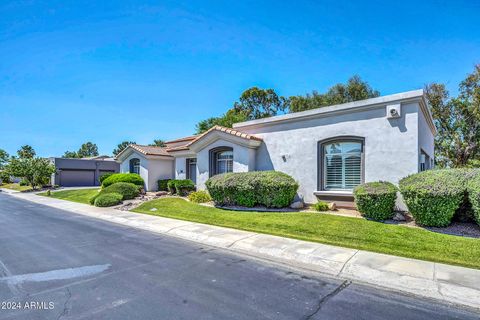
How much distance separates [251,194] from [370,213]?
516 centimetres

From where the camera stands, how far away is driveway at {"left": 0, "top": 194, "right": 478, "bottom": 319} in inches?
163

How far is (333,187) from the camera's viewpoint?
41.4 feet

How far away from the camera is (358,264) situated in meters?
6.20

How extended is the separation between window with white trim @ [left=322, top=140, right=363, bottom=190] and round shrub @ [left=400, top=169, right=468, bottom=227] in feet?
9.86

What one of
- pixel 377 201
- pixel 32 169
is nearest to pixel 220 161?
pixel 377 201

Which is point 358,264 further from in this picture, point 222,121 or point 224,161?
point 222,121

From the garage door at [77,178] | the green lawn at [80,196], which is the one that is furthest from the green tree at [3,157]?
the green lawn at [80,196]

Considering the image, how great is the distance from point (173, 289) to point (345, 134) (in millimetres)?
10021

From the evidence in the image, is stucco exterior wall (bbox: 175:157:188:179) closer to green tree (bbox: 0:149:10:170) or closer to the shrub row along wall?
the shrub row along wall

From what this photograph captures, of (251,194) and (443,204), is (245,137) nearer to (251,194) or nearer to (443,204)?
(251,194)

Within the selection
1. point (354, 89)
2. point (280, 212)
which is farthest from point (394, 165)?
point (354, 89)

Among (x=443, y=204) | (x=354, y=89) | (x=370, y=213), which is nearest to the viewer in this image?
(x=443, y=204)

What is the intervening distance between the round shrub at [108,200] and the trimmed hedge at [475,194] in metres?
17.3

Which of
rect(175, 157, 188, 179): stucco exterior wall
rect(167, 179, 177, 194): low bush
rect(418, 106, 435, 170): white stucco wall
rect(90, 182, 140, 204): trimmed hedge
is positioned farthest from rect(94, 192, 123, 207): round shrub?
rect(418, 106, 435, 170): white stucco wall
